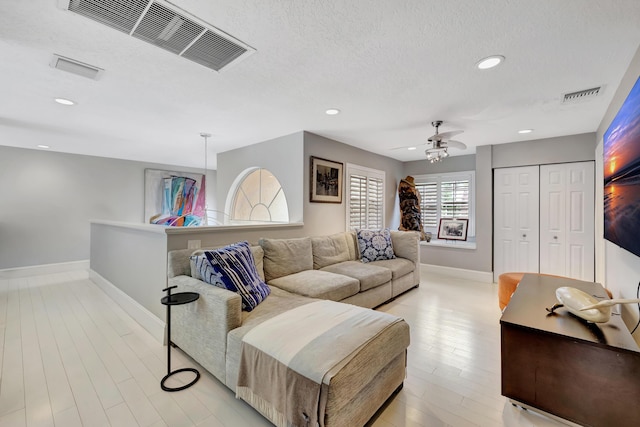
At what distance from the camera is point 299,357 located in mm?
1401

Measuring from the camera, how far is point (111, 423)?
5.19 ft

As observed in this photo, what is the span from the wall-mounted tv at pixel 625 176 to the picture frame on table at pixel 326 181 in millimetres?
2929

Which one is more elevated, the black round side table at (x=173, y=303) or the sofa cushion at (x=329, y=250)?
the sofa cushion at (x=329, y=250)

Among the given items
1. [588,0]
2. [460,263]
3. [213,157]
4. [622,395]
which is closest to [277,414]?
[622,395]

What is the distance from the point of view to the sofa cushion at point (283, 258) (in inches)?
118

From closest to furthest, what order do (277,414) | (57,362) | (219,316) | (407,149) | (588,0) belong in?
1. (588,0)
2. (277,414)
3. (219,316)
4. (57,362)
5. (407,149)

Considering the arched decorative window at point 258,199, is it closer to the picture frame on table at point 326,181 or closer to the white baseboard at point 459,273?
the picture frame on table at point 326,181

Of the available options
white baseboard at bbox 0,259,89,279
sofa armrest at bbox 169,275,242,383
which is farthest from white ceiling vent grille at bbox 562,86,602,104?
white baseboard at bbox 0,259,89,279

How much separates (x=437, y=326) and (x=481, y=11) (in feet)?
8.92

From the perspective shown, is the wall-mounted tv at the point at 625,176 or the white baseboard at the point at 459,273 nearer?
the wall-mounted tv at the point at 625,176

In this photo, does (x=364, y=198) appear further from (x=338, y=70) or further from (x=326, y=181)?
(x=338, y=70)

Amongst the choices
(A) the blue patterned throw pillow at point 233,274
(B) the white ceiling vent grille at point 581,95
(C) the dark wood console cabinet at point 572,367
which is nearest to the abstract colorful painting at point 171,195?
(A) the blue patterned throw pillow at point 233,274

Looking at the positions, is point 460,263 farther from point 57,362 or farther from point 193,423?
point 57,362

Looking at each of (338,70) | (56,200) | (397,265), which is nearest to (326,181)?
(397,265)
